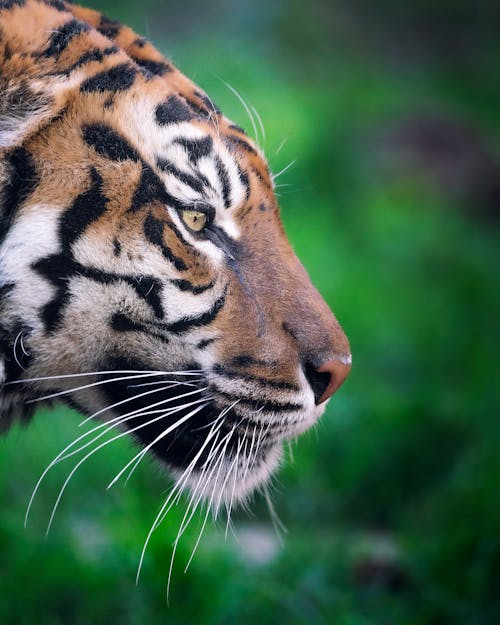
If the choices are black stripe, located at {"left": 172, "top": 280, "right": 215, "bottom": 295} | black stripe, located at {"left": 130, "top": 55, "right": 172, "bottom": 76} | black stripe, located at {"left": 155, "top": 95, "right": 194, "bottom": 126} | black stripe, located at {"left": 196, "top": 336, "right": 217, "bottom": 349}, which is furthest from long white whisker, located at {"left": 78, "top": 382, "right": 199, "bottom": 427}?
black stripe, located at {"left": 130, "top": 55, "right": 172, "bottom": 76}

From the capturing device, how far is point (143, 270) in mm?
2412

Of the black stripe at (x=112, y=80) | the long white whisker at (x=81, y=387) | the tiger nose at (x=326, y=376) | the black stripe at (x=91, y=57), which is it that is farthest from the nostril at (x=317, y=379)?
the black stripe at (x=91, y=57)

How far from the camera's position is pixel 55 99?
236 cm

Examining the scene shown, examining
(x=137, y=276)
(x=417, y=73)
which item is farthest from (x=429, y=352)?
(x=417, y=73)

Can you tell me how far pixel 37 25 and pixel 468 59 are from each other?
1810 centimetres

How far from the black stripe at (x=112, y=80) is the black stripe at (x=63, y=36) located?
119 millimetres

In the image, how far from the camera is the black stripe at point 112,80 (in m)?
2.43

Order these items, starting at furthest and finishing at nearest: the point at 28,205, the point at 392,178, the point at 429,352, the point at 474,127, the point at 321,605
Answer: the point at 474,127 < the point at 392,178 < the point at 429,352 < the point at 321,605 < the point at 28,205

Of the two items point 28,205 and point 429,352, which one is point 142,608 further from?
point 429,352

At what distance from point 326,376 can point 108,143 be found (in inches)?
36.6

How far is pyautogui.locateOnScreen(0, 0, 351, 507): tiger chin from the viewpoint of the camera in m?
2.35

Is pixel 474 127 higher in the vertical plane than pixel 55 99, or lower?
higher

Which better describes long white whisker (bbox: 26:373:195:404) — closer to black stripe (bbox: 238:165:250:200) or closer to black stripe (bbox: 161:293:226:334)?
black stripe (bbox: 161:293:226:334)

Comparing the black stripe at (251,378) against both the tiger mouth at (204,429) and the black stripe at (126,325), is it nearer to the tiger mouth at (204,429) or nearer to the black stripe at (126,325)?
the tiger mouth at (204,429)
